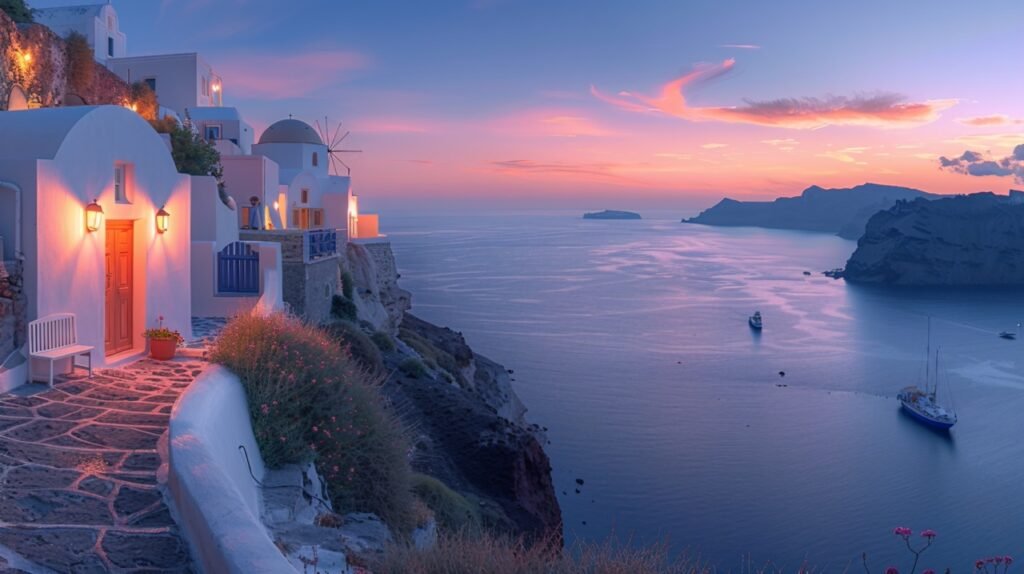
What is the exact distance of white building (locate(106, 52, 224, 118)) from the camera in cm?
2989

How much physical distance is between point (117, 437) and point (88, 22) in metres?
29.2

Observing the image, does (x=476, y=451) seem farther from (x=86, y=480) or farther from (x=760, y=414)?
(x=760, y=414)

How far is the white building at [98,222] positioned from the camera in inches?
249

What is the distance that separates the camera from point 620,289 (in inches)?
2741

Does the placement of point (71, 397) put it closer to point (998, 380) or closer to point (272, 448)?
point (272, 448)

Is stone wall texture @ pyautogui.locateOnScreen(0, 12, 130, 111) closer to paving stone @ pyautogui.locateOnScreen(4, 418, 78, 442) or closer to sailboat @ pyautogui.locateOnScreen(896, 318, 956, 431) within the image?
paving stone @ pyautogui.locateOnScreen(4, 418, 78, 442)

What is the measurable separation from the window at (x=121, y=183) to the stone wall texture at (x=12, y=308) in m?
1.50

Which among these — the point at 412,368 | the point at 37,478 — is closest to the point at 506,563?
the point at 37,478

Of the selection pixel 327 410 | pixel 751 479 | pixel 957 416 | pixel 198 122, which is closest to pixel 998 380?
pixel 957 416

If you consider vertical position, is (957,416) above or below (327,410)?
below

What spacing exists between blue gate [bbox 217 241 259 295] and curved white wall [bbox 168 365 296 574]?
6.04 m

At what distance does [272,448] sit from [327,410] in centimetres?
56

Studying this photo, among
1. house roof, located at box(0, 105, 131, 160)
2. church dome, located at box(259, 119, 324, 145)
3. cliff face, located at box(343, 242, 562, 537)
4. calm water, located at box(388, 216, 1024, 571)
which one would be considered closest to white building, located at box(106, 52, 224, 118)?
church dome, located at box(259, 119, 324, 145)

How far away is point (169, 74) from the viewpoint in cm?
3000
